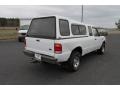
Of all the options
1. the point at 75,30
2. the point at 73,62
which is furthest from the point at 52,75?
the point at 75,30

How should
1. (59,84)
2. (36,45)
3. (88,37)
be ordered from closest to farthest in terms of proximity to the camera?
1. (59,84)
2. (36,45)
3. (88,37)

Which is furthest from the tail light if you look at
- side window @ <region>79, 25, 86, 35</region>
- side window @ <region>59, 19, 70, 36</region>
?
side window @ <region>79, 25, 86, 35</region>

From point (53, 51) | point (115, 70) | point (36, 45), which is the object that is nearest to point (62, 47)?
point (53, 51)

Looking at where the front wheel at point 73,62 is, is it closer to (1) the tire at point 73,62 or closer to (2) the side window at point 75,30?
(1) the tire at point 73,62

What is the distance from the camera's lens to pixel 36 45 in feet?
15.4

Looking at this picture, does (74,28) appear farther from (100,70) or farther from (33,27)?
(100,70)

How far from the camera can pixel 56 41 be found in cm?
407

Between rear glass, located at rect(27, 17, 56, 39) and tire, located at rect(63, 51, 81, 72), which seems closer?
rear glass, located at rect(27, 17, 56, 39)

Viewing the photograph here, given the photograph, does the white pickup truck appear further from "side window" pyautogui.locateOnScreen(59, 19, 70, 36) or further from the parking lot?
the parking lot

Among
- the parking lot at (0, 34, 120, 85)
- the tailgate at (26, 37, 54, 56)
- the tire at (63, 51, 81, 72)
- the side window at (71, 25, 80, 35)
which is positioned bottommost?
the parking lot at (0, 34, 120, 85)

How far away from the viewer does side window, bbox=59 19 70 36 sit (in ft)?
14.2

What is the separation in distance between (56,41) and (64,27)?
0.71 meters

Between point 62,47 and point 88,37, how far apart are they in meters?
2.28

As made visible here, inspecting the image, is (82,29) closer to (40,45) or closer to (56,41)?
(56,41)
